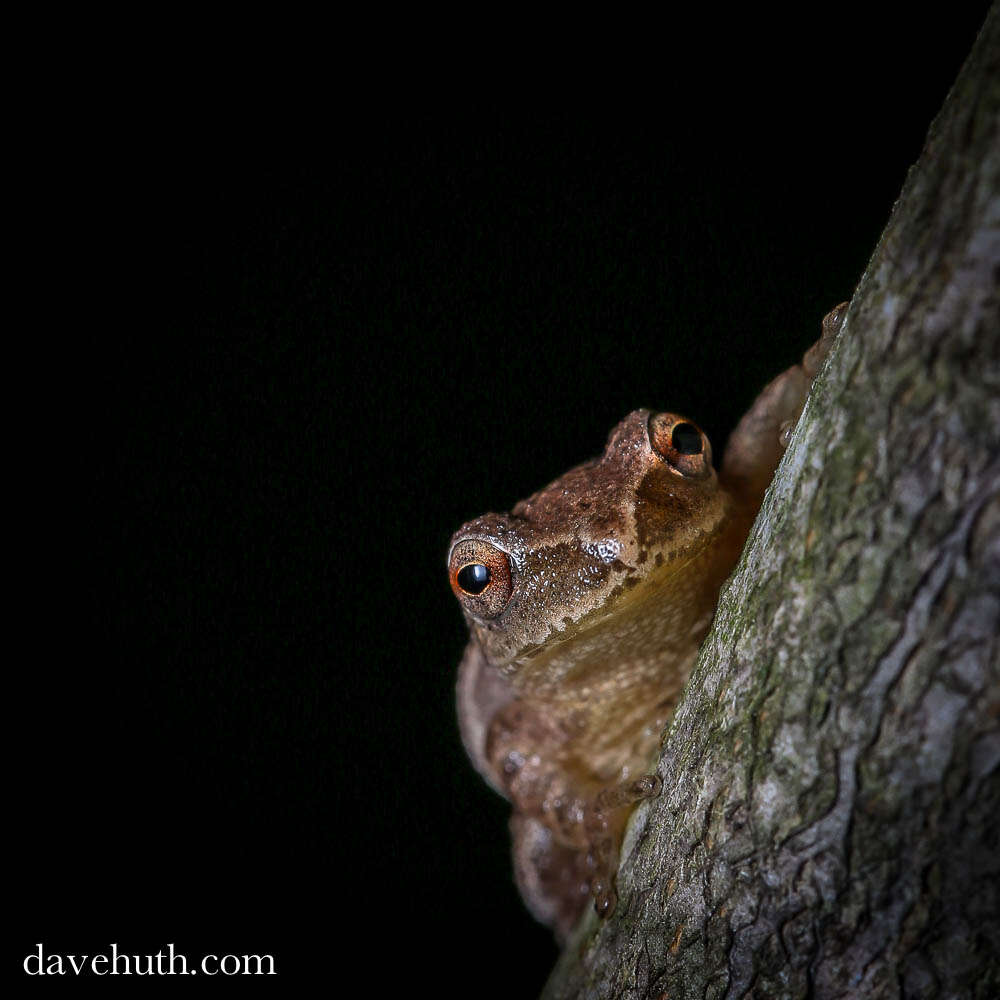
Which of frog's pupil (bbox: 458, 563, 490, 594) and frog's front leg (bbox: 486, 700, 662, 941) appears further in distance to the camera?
frog's front leg (bbox: 486, 700, 662, 941)

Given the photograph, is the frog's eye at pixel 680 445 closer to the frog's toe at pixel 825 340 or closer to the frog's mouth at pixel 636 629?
the frog's mouth at pixel 636 629

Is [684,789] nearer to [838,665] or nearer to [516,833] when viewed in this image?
[838,665]

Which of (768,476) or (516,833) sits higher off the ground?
(768,476)

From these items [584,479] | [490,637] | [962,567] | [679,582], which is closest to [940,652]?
[962,567]

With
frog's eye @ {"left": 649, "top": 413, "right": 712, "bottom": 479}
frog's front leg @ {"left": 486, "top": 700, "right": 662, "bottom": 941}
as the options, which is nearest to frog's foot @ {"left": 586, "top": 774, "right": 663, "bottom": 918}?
frog's front leg @ {"left": 486, "top": 700, "right": 662, "bottom": 941}

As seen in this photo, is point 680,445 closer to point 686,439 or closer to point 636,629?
point 686,439

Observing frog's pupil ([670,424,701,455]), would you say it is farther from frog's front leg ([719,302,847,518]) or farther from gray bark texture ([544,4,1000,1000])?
gray bark texture ([544,4,1000,1000])
